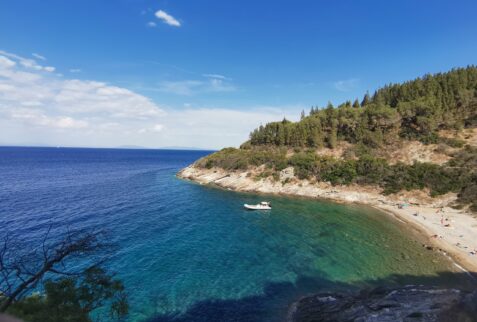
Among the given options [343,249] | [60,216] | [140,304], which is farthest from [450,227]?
[60,216]

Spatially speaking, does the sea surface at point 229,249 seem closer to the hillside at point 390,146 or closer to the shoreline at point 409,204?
the shoreline at point 409,204

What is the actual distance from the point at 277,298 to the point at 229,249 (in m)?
12.8

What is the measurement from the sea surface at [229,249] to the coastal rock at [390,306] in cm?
252

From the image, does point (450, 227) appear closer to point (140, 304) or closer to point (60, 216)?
point (140, 304)

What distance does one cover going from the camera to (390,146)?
8388 cm

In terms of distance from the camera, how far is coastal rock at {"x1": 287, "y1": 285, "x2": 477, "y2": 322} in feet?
68.4

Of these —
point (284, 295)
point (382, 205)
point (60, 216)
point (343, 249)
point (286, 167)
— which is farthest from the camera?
point (286, 167)

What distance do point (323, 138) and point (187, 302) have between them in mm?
86320

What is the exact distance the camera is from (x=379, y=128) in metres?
91.4

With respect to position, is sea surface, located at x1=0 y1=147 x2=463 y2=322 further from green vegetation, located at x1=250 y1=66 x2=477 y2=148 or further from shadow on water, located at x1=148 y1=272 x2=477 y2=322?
green vegetation, located at x1=250 y1=66 x2=477 y2=148

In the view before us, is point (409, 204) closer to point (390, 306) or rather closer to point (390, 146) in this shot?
point (390, 146)

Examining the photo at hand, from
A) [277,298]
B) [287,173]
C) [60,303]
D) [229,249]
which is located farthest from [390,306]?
[287,173]

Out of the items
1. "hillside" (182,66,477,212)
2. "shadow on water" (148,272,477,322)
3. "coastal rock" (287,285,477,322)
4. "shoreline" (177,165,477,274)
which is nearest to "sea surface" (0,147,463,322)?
"shadow on water" (148,272,477,322)

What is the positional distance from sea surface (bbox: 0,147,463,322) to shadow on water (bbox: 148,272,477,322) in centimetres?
11
